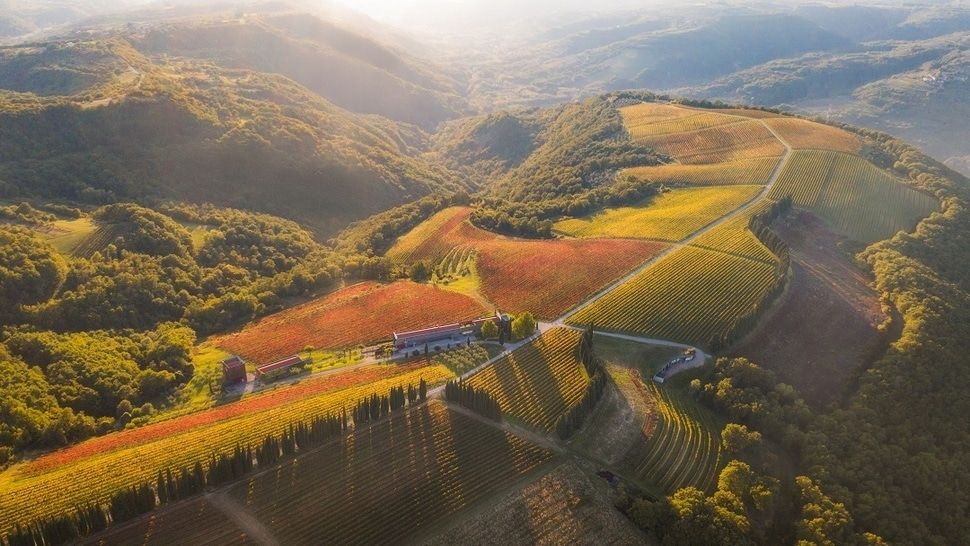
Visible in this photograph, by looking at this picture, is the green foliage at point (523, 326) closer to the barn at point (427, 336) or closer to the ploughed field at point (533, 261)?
the ploughed field at point (533, 261)

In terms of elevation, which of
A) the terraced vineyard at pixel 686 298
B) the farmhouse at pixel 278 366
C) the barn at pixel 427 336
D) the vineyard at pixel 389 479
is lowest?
the farmhouse at pixel 278 366

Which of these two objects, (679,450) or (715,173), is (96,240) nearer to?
(679,450)

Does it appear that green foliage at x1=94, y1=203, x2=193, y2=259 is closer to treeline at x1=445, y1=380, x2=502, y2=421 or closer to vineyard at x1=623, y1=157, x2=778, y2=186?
treeline at x1=445, y1=380, x2=502, y2=421

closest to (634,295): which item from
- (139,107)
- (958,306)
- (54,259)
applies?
(958,306)

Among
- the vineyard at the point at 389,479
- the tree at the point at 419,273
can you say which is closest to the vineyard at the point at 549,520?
the vineyard at the point at 389,479

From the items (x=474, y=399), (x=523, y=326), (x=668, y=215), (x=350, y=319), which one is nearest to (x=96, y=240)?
(x=350, y=319)

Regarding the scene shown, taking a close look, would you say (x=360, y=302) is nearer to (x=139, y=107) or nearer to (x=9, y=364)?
(x=9, y=364)

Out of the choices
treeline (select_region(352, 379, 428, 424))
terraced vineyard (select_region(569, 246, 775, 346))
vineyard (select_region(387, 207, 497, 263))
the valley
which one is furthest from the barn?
vineyard (select_region(387, 207, 497, 263))

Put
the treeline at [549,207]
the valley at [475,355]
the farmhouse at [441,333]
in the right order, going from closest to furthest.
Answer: the valley at [475,355], the farmhouse at [441,333], the treeline at [549,207]
